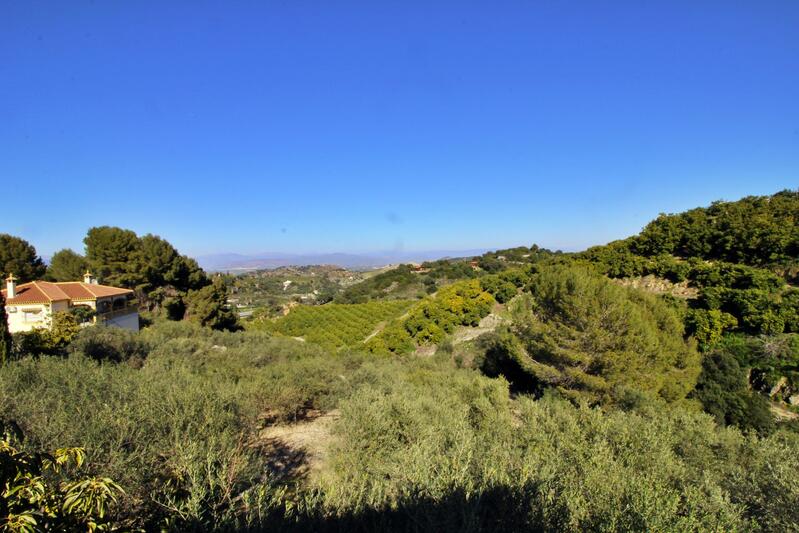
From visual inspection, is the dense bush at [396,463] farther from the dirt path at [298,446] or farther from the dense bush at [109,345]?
the dense bush at [109,345]

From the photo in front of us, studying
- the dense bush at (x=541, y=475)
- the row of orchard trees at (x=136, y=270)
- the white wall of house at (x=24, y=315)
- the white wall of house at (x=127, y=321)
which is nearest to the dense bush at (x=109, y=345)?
the white wall of house at (x=24, y=315)

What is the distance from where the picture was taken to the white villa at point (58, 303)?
16.6 m

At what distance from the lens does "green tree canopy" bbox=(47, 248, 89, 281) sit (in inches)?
1072

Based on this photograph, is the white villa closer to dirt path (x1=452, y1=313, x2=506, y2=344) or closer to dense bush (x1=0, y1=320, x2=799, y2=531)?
dense bush (x1=0, y1=320, x2=799, y2=531)

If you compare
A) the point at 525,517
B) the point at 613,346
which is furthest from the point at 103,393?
the point at 613,346

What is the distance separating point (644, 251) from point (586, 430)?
30886 millimetres

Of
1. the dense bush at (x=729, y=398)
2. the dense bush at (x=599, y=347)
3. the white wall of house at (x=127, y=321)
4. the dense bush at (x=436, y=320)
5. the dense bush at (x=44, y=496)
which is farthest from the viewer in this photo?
the dense bush at (x=436, y=320)

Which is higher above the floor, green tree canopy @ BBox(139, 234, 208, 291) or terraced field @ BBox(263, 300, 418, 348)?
green tree canopy @ BBox(139, 234, 208, 291)

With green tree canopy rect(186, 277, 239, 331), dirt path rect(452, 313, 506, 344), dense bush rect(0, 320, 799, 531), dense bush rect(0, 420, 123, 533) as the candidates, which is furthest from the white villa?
dirt path rect(452, 313, 506, 344)

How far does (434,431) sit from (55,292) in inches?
843

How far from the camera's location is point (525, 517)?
366 cm

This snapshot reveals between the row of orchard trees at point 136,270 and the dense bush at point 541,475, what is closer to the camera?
the dense bush at point 541,475

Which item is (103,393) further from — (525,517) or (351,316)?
(351,316)

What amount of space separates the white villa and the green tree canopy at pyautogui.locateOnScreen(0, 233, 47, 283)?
7599 millimetres
